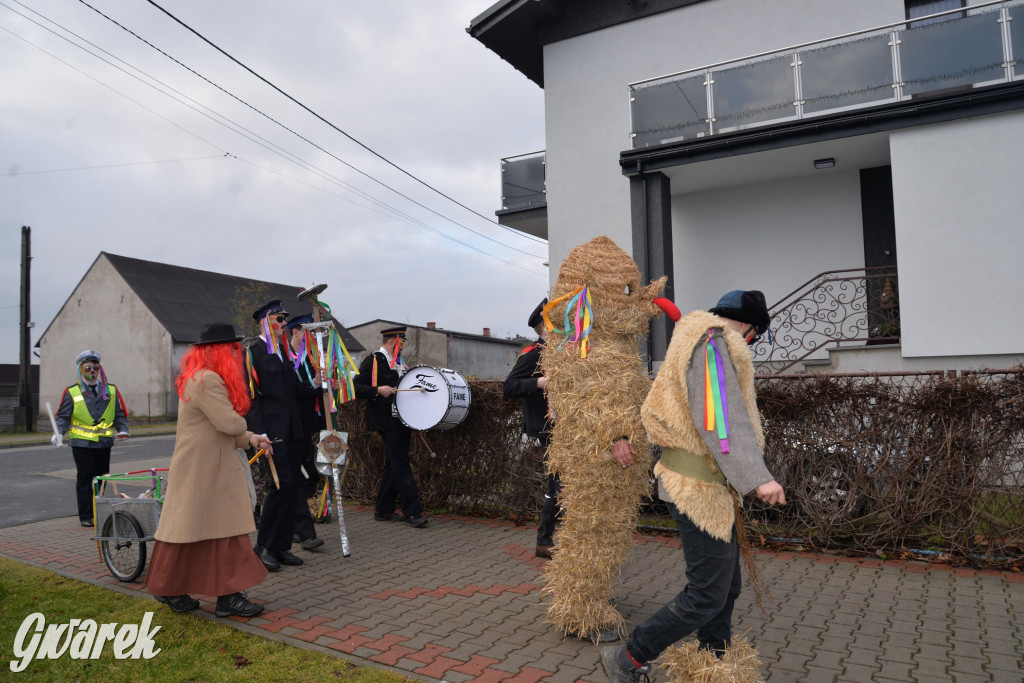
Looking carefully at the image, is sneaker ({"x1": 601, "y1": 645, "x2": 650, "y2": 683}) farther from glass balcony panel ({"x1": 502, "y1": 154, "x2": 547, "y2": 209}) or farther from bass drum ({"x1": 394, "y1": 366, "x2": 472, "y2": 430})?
glass balcony panel ({"x1": 502, "y1": 154, "x2": 547, "y2": 209})

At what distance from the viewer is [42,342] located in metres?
41.3

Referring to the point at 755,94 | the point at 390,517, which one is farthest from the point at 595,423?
the point at 755,94

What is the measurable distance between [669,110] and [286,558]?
10414mm

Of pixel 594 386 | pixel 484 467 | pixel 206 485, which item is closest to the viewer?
pixel 594 386

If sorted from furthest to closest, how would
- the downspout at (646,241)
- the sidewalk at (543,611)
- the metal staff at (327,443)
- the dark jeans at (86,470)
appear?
the downspout at (646,241) → the dark jeans at (86,470) → the metal staff at (327,443) → the sidewalk at (543,611)

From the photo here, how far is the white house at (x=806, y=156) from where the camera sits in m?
10.5

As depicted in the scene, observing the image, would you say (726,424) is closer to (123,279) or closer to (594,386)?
(594,386)

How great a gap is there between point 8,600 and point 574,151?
499 inches

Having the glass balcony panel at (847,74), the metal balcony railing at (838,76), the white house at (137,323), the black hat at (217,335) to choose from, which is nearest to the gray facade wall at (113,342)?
the white house at (137,323)

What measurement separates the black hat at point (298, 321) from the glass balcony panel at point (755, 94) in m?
8.80

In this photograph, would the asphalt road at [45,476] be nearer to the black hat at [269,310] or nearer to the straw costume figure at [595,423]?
the black hat at [269,310]

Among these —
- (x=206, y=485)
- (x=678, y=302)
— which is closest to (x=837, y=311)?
(x=678, y=302)

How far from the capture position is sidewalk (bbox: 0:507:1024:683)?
4.05 metres

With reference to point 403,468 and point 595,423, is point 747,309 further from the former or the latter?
point 403,468
